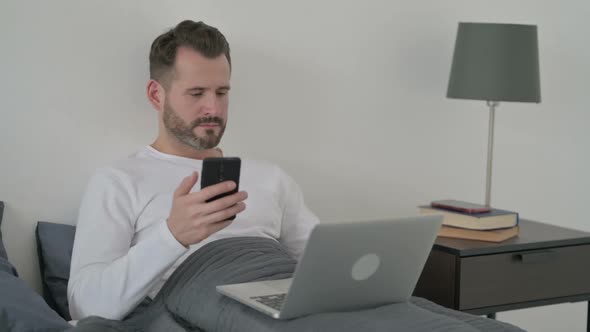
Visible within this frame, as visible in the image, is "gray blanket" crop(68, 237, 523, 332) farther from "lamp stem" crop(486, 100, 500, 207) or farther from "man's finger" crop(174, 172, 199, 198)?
"lamp stem" crop(486, 100, 500, 207)

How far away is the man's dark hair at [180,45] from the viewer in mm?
2182

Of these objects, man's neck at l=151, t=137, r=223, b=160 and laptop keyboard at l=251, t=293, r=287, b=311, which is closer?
laptop keyboard at l=251, t=293, r=287, b=311

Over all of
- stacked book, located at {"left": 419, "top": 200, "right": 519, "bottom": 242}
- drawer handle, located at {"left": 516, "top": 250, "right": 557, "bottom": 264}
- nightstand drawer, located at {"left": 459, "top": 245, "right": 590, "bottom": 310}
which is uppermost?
stacked book, located at {"left": 419, "top": 200, "right": 519, "bottom": 242}

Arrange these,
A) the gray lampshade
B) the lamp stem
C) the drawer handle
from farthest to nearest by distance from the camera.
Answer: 1. the lamp stem
2. the gray lampshade
3. the drawer handle

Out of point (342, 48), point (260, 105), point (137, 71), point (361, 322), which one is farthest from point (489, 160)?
point (361, 322)

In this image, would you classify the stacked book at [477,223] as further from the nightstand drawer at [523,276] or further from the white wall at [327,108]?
the white wall at [327,108]

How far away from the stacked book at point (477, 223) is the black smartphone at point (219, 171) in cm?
92

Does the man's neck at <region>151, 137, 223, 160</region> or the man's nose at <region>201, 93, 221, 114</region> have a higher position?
the man's nose at <region>201, 93, 221, 114</region>

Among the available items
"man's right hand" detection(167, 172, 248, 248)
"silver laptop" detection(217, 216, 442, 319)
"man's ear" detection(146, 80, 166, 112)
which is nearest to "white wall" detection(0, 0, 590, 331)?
"man's ear" detection(146, 80, 166, 112)

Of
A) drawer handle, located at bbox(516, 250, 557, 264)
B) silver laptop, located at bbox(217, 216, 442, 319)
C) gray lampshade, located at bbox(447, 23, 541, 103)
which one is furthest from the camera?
gray lampshade, located at bbox(447, 23, 541, 103)

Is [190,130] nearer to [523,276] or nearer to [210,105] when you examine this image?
[210,105]

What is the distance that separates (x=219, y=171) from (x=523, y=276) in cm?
114

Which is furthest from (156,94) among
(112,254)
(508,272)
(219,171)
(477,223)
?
(508,272)

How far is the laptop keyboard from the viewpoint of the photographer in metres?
1.60
